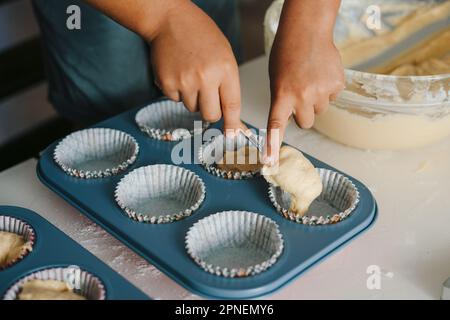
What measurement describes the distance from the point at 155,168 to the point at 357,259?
439mm

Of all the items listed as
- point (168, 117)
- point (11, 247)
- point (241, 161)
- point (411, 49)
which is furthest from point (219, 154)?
point (411, 49)

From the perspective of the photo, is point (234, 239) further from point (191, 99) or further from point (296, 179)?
point (191, 99)

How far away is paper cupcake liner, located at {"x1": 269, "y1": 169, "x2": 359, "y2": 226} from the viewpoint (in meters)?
1.18

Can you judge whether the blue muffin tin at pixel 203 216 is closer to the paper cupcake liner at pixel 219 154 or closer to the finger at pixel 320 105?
the paper cupcake liner at pixel 219 154

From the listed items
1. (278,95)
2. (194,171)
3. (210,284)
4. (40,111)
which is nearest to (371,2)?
(278,95)

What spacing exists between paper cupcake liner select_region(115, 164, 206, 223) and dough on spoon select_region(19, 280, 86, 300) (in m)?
0.23

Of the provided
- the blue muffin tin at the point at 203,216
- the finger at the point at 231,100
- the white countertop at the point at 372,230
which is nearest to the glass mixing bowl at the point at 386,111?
the white countertop at the point at 372,230

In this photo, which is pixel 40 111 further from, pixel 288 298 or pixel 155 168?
pixel 288 298

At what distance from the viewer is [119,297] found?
0.98 m

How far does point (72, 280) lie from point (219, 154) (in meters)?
0.46

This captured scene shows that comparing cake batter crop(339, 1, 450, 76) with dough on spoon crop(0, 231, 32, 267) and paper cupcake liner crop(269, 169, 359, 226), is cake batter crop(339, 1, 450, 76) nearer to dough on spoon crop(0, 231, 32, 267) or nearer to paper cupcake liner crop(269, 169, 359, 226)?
paper cupcake liner crop(269, 169, 359, 226)

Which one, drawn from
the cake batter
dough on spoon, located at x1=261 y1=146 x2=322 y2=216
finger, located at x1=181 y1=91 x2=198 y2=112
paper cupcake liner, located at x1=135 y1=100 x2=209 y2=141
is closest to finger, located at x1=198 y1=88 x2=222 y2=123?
finger, located at x1=181 y1=91 x2=198 y2=112

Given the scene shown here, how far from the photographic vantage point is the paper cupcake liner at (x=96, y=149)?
1.35 m

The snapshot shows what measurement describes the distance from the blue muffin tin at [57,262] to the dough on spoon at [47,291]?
0.08 ft
